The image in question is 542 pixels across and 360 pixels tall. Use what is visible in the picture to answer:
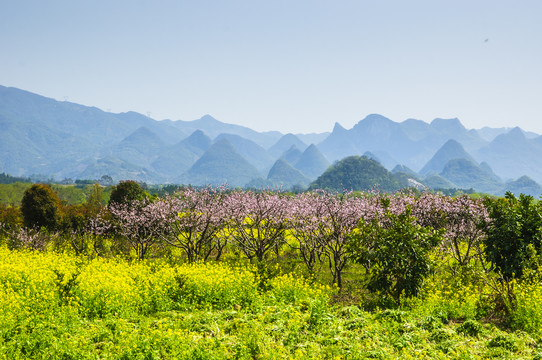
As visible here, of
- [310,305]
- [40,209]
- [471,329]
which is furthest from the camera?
[40,209]

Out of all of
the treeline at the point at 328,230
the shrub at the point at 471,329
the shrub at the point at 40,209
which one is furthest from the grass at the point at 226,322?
the shrub at the point at 40,209

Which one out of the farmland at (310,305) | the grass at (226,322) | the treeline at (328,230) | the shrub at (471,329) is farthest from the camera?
the treeline at (328,230)

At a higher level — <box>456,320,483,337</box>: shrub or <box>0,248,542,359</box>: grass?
<box>456,320,483,337</box>: shrub

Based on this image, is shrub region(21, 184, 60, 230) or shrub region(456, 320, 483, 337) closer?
shrub region(456, 320, 483, 337)

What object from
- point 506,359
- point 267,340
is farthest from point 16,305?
point 506,359

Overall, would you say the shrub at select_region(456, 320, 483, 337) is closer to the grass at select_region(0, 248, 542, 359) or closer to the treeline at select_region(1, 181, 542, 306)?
the grass at select_region(0, 248, 542, 359)

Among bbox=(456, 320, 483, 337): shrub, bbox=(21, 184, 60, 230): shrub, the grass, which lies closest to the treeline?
bbox=(21, 184, 60, 230): shrub

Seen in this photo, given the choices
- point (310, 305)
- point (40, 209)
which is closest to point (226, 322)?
point (310, 305)

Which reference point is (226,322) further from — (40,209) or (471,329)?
(40,209)

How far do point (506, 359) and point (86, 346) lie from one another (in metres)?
11.5

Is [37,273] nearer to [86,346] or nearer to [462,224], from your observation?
[86,346]

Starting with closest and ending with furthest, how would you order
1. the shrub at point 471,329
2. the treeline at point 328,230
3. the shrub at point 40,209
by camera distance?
1. the shrub at point 471,329
2. the treeline at point 328,230
3. the shrub at point 40,209

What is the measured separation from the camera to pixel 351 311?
1343 cm

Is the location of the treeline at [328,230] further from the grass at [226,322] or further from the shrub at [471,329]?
the shrub at [471,329]
